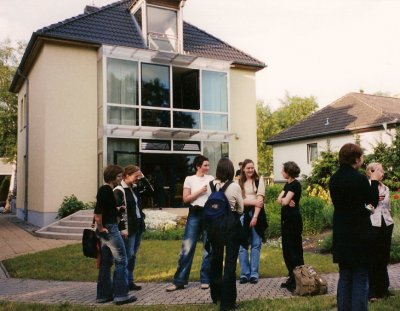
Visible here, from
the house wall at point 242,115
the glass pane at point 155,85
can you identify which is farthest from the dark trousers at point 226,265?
the house wall at point 242,115

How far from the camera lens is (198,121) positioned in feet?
59.3

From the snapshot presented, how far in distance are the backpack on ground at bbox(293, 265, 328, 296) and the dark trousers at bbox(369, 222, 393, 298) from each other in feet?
2.10

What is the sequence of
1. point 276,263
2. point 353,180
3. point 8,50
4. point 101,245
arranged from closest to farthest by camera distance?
point 353,180 < point 101,245 < point 276,263 < point 8,50

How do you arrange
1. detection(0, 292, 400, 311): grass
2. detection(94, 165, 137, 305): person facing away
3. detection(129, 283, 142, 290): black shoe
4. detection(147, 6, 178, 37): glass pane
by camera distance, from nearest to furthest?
detection(0, 292, 400, 311): grass
detection(94, 165, 137, 305): person facing away
detection(129, 283, 142, 290): black shoe
detection(147, 6, 178, 37): glass pane

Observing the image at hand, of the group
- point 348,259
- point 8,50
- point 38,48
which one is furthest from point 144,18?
point 8,50

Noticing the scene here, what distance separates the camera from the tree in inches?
1335

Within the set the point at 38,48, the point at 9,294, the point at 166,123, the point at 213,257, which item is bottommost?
the point at 9,294

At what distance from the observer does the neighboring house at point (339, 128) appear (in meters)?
24.4

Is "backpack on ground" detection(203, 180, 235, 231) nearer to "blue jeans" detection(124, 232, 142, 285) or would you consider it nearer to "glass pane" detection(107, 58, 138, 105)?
"blue jeans" detection(124, 232, 142, 285)

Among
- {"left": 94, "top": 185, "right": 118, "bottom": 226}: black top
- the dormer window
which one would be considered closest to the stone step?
{"left": 94, "top": 185, "right": 118, "bottom": 226}: black top

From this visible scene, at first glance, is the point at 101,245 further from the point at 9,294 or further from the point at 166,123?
the point at 166,123

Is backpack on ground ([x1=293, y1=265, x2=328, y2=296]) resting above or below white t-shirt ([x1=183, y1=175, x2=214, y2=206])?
below

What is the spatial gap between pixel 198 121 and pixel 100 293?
41.7ft

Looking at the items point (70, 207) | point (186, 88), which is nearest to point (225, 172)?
point (70, 207)
